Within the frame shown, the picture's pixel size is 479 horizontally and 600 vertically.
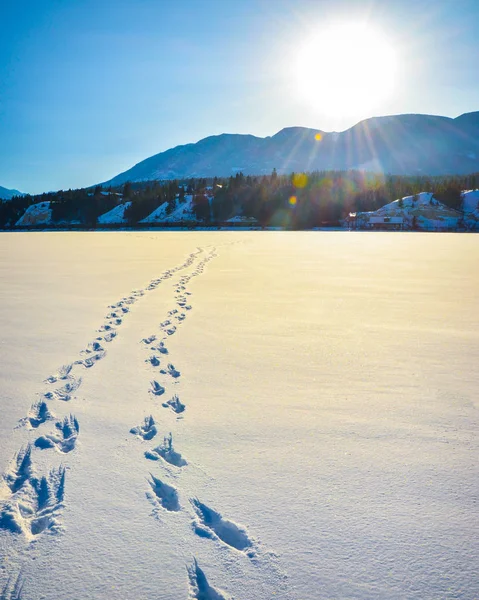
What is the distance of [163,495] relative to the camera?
A: 2.58m

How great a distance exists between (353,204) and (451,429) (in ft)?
332

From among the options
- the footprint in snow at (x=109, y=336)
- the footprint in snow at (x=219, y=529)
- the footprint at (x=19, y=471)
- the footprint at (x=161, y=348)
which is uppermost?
the footprint in snow at (x=109, y=336)

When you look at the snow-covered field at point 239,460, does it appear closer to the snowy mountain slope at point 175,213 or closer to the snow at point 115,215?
the snowy mountain slope at point 175,213

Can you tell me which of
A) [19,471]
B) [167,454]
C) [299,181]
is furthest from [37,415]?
[299,181]

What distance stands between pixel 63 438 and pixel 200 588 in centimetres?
182

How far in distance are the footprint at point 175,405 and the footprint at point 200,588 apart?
173 centimetres

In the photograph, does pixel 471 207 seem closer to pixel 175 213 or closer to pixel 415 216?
pixel 415 216

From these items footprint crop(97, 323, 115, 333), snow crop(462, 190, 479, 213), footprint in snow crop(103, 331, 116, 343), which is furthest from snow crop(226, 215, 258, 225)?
footprint in snow crop(103, 331, 116, 343)

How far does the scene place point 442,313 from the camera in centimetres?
727

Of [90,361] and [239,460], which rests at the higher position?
[90,361]

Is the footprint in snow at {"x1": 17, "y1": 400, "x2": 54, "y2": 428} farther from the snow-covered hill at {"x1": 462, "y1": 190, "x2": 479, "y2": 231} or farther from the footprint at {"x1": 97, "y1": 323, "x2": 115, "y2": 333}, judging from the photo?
the snow-covered hill at {"x1": 462, "y1": 190, "x2": 479, "y2": 231}

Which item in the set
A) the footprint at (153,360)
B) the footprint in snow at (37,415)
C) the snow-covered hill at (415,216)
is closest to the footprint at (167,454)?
the footprint in snow at (37,415)

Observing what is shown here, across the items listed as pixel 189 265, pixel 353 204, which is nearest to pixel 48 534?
pixel 189 265

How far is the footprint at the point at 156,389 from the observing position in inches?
162
